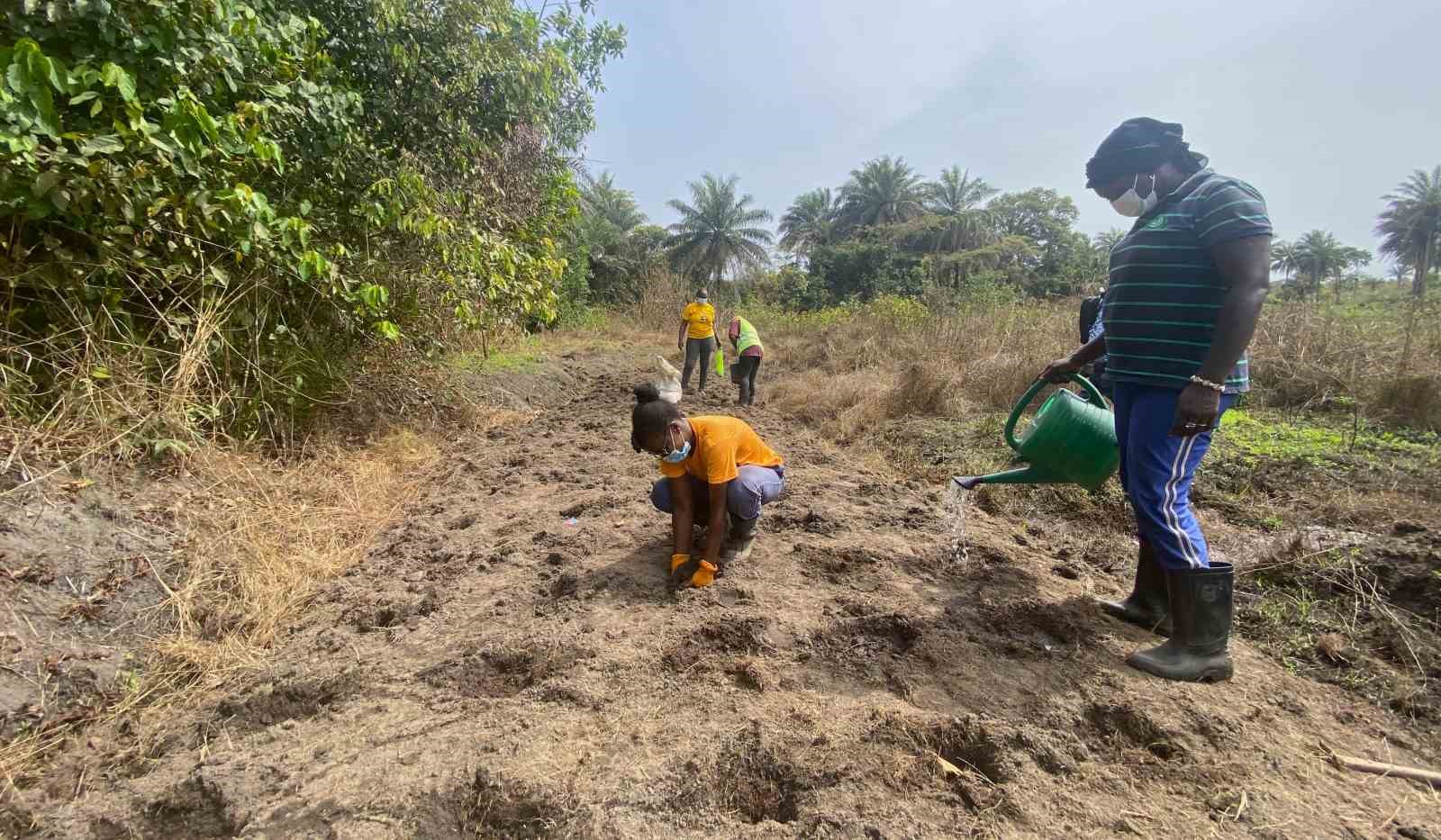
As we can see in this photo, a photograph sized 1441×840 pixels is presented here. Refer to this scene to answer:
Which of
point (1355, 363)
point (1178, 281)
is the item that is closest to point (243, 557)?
point (1178, 281)

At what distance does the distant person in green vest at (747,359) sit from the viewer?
23.8 ft

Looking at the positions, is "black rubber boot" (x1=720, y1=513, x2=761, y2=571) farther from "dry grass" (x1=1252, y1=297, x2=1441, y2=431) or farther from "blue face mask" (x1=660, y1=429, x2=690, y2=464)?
"dry grass" (x1=1252, y1=297, x2=1441, y2=431)

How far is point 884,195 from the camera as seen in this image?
35688mm

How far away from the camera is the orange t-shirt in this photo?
8.27ft

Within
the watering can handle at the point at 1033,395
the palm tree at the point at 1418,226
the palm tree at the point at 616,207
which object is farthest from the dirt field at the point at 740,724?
the palm tree at the point at 1418,226

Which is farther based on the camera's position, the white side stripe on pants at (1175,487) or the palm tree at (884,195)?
the palm tree at (884,195)

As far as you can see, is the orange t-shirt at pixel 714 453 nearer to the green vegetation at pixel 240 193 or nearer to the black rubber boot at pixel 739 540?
the black rubber boot at pixel 739 540

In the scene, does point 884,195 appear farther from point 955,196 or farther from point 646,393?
point 646,393

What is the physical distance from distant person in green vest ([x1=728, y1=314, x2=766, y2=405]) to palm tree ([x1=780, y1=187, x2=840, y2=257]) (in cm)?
3005

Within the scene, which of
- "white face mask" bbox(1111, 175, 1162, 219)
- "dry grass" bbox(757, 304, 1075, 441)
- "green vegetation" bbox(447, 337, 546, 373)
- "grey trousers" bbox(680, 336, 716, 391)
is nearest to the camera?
"white face mask" bbox(1111, 175, 1162, 219)

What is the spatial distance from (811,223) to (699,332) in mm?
32134

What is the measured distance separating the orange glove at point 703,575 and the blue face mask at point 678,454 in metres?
0.46

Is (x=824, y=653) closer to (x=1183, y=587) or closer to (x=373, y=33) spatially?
(x=1183, y=587)

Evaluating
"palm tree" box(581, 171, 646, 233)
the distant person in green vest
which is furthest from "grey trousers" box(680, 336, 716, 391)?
"palm tree" box(581, 171, 646, 233)
